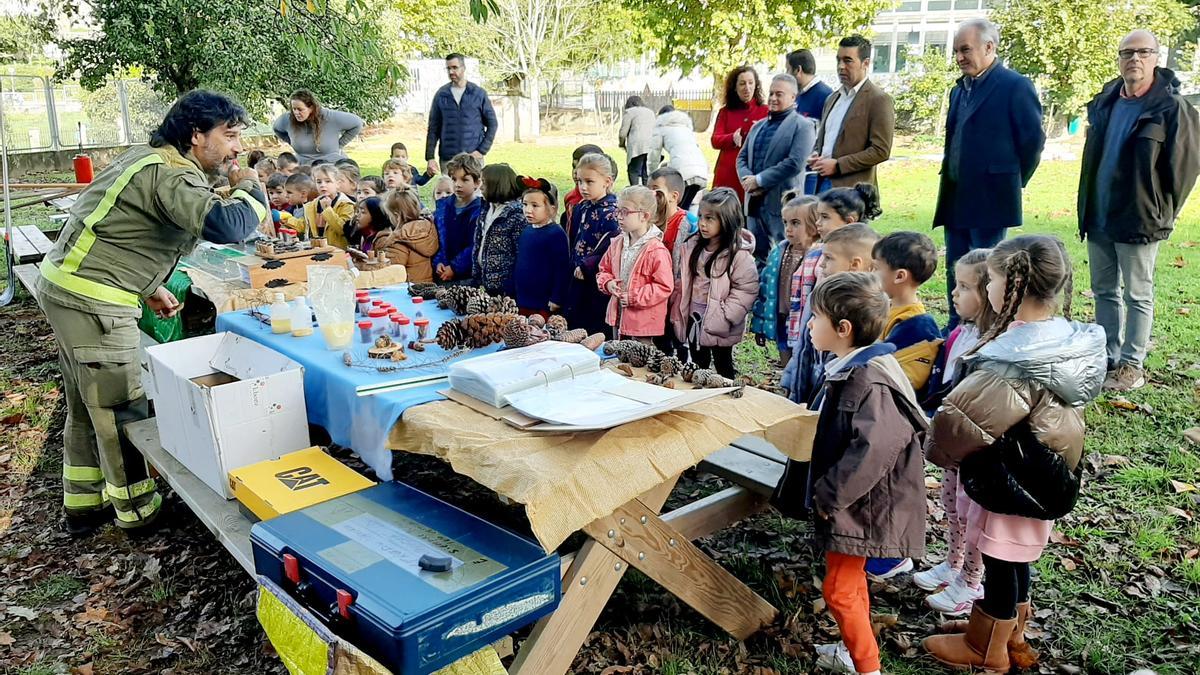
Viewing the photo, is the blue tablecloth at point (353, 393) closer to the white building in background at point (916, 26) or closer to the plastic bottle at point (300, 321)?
the plastic bottle at point (300, 321)

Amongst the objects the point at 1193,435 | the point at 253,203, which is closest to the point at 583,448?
the point at 253,203

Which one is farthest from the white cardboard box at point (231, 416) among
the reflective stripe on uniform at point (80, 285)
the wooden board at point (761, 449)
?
the wooden board at point (761, 449)

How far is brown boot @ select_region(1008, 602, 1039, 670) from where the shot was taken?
2.88 m

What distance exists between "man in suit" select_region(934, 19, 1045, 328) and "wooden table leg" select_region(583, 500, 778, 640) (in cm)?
305

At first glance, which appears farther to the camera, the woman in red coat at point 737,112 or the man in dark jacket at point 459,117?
the man in dark jacket at point 459,117

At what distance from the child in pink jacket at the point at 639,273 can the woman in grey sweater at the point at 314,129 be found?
17.2ft

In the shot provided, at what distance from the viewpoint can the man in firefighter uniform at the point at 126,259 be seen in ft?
11.4

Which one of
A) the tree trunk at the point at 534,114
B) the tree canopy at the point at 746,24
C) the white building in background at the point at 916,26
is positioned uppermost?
the white building in background at the point at 916,26

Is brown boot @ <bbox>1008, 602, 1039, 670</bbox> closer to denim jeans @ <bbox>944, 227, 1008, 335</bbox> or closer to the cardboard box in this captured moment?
the cardboard box

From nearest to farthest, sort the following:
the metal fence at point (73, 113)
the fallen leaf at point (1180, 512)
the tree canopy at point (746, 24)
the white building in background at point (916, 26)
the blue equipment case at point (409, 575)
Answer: the blue equipment case at point (409, 575) < the fallen leaf at point (1180, 512) < the metal fence at point (73, 113) < the tree canopy at point (746, 24) < the white building in background at point (916, 26)

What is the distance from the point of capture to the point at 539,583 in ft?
7.59

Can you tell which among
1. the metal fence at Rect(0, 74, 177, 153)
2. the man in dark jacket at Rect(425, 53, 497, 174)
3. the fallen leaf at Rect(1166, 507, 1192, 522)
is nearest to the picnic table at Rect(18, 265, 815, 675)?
the fallen leaf at Rect(1166, 507, 1192, 522)

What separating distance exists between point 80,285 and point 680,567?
8.99ft

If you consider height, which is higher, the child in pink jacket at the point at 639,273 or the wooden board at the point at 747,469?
the child in pink jacket at the point at 639,273
